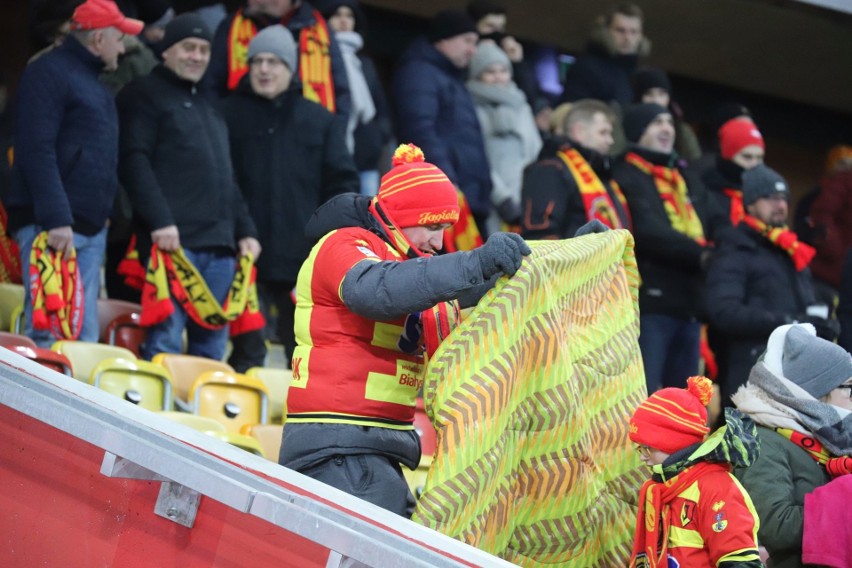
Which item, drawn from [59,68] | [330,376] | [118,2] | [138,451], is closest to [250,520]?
[138,451]

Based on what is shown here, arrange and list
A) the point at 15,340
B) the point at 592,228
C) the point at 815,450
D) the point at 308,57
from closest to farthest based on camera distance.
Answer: the point at 815,450, the point at 592,228, the point at 15,340, the point at 308,57

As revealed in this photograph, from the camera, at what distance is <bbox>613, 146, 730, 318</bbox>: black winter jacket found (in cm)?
772

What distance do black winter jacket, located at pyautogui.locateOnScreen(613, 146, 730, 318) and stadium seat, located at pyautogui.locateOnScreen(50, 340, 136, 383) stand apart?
293cm

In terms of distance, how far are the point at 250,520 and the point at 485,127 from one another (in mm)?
5762

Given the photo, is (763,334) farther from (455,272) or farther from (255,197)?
(455,272)

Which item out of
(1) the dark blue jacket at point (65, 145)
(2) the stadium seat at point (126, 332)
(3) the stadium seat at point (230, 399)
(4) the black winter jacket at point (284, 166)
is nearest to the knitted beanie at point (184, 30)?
(1) the dark blue jacket at point (65, 145)

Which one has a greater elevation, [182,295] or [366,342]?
[366,342]

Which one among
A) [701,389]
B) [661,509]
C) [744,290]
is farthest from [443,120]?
[661,509]

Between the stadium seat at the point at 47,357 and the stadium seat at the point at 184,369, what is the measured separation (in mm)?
823

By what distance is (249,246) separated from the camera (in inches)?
285

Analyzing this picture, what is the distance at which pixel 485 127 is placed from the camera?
29.5ft

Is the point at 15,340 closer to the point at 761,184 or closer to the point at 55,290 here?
the point at 55,290

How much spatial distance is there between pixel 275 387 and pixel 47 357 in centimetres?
160

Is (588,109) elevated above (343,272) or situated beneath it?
situated beneath
